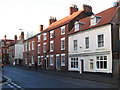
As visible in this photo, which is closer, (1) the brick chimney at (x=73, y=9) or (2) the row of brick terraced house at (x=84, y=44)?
(2) the row of brick terraced house at (x=84, y=44)

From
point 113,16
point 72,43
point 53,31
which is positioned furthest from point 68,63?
point 113,16

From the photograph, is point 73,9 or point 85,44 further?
point 73,9

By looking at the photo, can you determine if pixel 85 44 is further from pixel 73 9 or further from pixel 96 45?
pixel 73 9

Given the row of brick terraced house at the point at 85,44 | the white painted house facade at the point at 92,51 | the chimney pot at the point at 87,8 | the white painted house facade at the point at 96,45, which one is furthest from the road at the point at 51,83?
the chimney pot at the point at 87,8

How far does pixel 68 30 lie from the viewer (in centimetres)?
3027

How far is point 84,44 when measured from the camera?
85.3 feet

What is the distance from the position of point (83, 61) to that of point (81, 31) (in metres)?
4.77

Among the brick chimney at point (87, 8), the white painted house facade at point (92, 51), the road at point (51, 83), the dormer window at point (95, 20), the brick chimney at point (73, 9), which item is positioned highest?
the brick chimney at point (73, 9)

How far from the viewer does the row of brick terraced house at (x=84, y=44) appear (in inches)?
856

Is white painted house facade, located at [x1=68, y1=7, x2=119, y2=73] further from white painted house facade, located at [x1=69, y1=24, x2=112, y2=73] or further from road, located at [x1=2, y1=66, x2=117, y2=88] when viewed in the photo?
road, located at [x1=2, y1=66, x2=117, y2=88]

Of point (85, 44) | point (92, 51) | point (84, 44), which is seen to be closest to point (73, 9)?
point (84, 44)

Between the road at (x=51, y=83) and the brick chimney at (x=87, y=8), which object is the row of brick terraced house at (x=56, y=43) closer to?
the brick chimney at (x=87, y=8)

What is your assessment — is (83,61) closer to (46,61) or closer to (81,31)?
(81,31)

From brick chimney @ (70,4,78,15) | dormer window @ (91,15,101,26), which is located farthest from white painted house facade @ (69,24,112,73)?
brick chimney @ (70,4,78,15)
